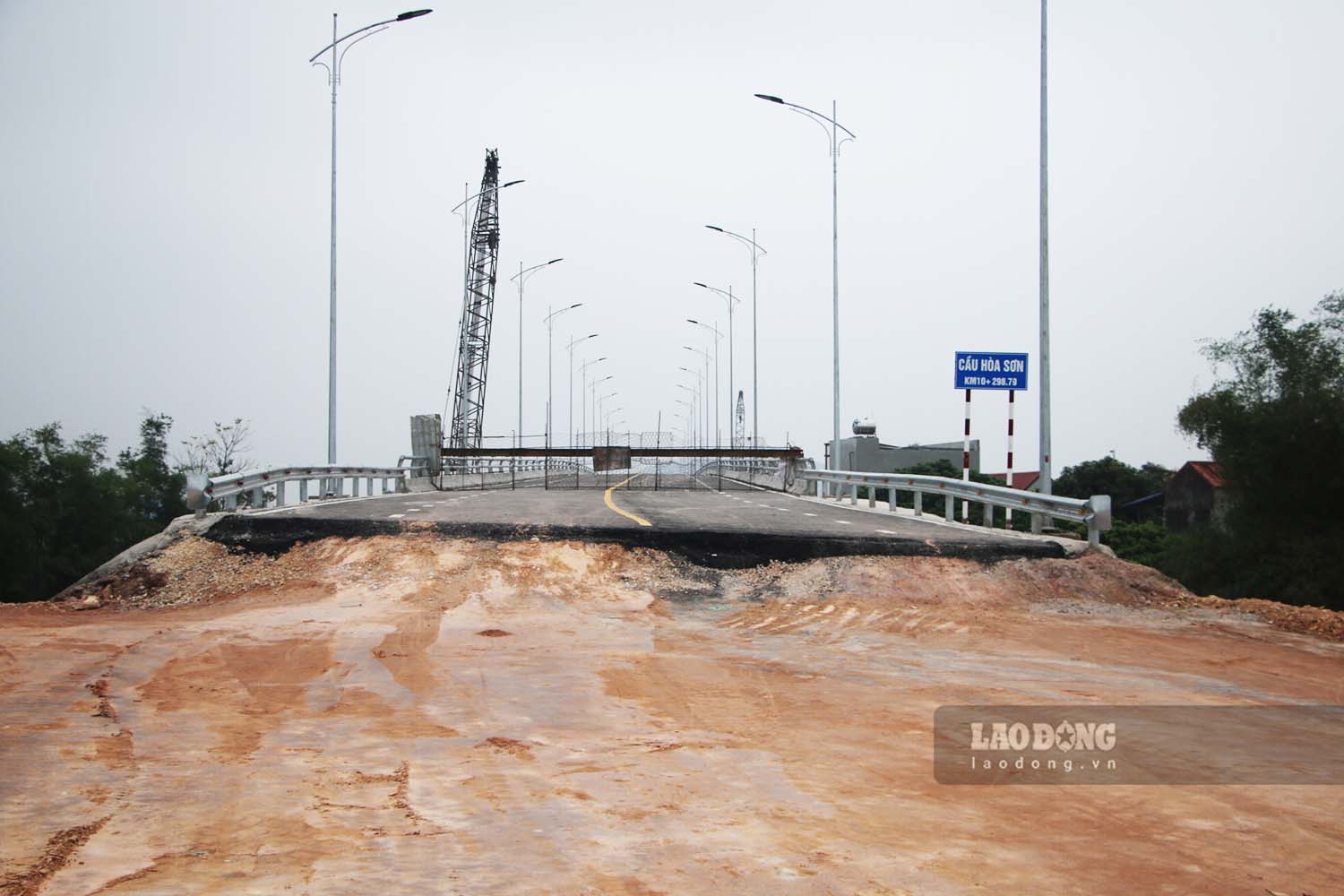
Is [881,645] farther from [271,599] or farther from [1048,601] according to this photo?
[271,599]

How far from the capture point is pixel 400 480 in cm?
3772

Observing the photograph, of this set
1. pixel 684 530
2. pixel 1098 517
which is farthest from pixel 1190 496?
pixel 684 530

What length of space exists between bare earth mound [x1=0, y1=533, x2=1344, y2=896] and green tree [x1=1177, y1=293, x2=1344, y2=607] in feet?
98.9

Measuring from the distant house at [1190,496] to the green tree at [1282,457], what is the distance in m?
14.8

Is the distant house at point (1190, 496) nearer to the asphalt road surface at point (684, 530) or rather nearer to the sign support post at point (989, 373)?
the sign support post at point (989, 373)

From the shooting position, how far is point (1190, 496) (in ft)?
223

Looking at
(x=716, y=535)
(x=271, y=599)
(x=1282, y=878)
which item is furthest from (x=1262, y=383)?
(x=1282, y=878)

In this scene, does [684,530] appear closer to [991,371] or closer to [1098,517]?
[1098,517]

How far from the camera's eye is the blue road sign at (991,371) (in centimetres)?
2486

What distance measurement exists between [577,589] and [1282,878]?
11.2 m

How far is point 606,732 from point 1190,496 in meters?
67.8

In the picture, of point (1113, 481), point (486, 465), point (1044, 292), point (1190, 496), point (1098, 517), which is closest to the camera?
point (1098, 517)

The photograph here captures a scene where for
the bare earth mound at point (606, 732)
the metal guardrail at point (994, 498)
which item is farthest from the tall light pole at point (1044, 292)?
the bare earth mound at point (606, 732)

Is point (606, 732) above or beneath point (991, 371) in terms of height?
beneath
